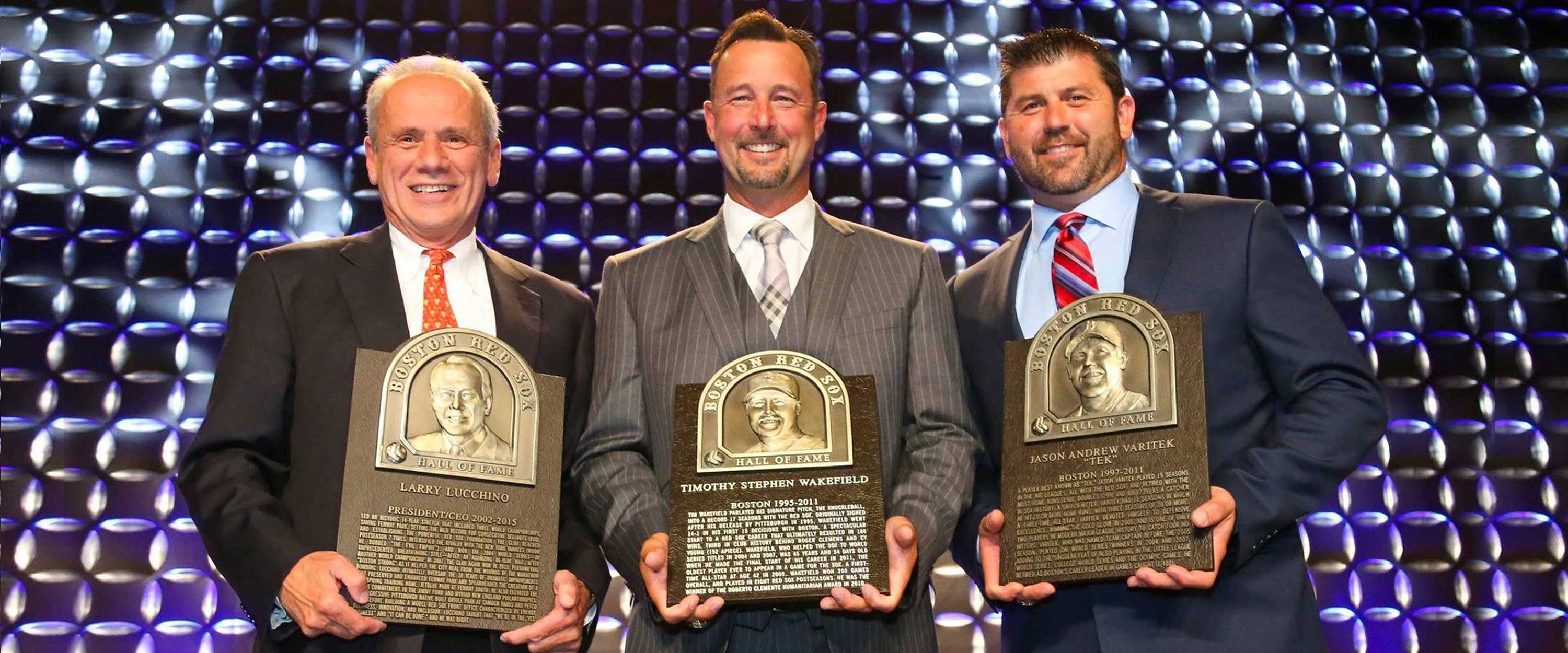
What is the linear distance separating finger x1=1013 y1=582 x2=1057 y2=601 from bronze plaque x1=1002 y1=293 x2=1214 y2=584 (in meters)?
0.02

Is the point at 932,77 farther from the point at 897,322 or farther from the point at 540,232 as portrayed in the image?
the point at 897,322

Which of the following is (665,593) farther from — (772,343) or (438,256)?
(438,256)

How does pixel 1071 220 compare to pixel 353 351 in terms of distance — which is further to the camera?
pixel 1071 220

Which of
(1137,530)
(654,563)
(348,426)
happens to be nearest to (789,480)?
(654,563)

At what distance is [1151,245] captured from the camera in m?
3.21

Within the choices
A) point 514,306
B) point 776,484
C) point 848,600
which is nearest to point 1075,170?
point 776,484

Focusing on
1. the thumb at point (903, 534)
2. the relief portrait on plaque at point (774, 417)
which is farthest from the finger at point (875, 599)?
the relief portrait on plaque at point (774, 417)

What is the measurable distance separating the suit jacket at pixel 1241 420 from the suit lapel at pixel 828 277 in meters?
0.39

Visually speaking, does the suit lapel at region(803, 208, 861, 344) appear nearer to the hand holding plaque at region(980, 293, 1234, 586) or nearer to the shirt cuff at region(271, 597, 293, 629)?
the hand holding plaque at region(980, 293, 1234, 586)

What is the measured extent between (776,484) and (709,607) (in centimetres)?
28

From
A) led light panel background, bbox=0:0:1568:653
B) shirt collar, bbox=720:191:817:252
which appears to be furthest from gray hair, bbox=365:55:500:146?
led light panel background, bbox=0:0:1568:653

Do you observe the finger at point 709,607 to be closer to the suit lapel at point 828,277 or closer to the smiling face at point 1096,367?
the suit lapel at point 828,277

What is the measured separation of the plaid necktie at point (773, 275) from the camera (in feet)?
10.3

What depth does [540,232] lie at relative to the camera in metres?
4.64
